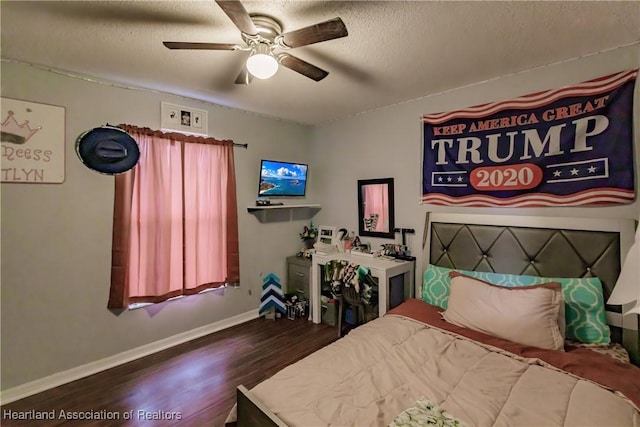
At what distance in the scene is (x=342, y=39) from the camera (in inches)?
70.5

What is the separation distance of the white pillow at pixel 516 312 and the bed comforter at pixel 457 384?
7 cm

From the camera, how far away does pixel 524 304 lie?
179 centimetres

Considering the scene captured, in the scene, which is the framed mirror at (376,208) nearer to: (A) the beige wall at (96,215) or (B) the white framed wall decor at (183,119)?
(A) the beige wall at (96,215)

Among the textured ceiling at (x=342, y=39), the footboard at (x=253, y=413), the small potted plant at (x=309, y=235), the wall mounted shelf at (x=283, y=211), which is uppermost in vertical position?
the textured ceiling at (x=342, y=39)

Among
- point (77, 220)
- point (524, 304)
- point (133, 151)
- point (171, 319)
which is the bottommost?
point (171, 319)

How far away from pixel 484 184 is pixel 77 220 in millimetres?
3445

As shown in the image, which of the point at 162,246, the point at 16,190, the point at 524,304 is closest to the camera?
the point at 524,304

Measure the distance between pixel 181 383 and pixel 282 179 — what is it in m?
2.36

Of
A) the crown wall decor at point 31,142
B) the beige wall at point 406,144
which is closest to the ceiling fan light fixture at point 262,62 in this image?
the beige wall at point 406,144

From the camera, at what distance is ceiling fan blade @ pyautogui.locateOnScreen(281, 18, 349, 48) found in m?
1.32

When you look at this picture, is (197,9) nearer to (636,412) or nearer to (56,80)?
(56,80)

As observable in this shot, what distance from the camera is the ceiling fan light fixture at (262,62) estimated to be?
5.03 feet

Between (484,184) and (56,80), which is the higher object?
(56,80)

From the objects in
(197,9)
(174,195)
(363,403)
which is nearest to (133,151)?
(174,195)
